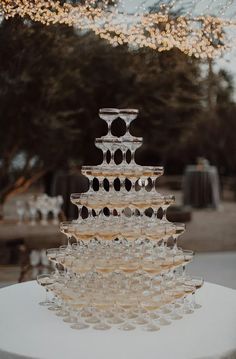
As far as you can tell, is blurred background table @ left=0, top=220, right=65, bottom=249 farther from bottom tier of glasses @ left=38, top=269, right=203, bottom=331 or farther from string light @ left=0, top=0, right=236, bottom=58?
bottom tier of glasses @ left=38, top=269, right=203, bottom=331

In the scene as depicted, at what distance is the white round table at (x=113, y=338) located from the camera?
6.05 feet

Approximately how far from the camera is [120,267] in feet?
7.33

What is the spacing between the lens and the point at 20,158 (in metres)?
6.64

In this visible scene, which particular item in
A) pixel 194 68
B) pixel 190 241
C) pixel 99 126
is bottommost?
pixel 190 241

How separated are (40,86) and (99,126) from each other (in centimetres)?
122

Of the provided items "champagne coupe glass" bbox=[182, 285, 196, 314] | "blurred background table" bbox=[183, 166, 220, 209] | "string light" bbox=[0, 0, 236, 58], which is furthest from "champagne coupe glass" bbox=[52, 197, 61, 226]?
"blurred background table" bbox=[183, 166, 220, 209]

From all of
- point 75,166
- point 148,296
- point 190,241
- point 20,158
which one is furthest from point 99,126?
point 148,296

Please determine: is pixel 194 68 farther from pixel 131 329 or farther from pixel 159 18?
pixel 131 329

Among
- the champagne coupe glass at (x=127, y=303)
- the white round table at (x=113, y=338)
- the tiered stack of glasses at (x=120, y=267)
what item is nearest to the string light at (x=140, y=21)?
the tiered stack of glasses at (x=120, y=267)

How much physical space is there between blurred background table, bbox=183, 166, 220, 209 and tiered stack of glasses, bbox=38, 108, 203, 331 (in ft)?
22.3

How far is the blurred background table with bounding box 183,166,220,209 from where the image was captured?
9.21m

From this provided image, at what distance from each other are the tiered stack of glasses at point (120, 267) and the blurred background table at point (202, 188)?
267 inches

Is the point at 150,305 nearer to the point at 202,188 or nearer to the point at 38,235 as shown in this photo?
the point at 38,235

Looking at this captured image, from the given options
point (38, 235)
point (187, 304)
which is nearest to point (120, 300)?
point (187, 304)
